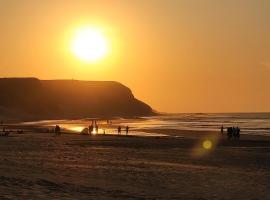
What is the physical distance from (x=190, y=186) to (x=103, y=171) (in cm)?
482

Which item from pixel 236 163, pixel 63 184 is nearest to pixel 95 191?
pixel 63 184

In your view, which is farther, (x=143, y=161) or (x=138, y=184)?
(x=143, y=161)

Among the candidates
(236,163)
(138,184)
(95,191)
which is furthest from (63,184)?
(236,163)

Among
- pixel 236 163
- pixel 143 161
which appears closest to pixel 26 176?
pixel 143 161

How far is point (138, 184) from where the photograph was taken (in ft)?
62.0

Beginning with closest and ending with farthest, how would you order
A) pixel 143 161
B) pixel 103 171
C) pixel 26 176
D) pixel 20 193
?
pixel 20 193
pixel 26 176
pixel 103 171
pixel 143 161

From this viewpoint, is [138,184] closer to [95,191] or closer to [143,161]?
[95,191]

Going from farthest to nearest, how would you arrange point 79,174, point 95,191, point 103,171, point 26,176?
point 103,171 → point 79,174 → point 26,176 → point 95,191

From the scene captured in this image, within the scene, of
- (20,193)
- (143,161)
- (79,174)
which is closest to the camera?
(20,193)

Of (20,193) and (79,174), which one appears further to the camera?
(79,174)

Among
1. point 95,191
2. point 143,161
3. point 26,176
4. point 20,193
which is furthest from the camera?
point 143,161

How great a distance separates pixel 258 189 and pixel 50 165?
9503 mm

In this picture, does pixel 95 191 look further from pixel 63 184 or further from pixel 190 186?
pixel 190 186

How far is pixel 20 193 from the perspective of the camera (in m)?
14.7
